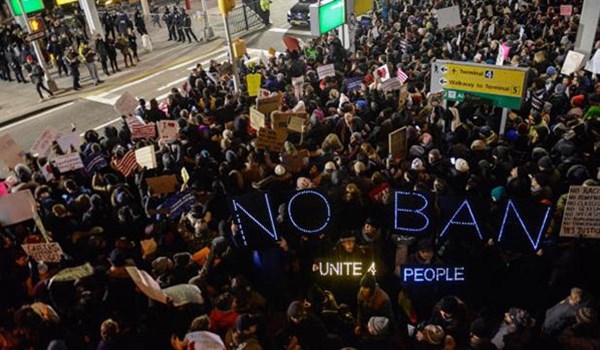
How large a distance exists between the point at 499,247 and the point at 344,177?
2212mm

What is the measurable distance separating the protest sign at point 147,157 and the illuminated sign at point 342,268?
3.70 metres

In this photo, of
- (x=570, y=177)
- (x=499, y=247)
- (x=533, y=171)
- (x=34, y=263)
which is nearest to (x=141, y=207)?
(x=34, y=263)

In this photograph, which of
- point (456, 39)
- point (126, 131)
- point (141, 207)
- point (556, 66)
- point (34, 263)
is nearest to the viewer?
point (34, 263)

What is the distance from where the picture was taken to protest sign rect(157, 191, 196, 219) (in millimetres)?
7137

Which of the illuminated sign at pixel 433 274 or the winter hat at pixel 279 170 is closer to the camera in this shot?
the illuminated sign at pixel 433 274

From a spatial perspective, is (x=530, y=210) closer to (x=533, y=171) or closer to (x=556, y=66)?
(x=533, y=171)

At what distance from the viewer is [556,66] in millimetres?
12742

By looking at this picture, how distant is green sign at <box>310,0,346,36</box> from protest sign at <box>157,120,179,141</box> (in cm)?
718

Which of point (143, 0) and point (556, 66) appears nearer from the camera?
point (556, 66)

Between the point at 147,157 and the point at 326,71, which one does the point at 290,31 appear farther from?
A: the point at 147,157

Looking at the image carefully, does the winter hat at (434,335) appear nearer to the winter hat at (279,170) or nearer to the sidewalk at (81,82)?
the winter hat at (279,170)

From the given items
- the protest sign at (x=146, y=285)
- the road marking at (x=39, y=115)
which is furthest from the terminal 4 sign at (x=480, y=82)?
the road marking at (x=39, y=115)

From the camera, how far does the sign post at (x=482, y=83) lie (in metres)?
9.11

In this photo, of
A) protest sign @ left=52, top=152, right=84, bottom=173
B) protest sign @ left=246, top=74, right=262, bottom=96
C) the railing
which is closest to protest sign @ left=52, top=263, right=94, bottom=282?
protest sign @ left=52, top=152, right=84, bottom=173
